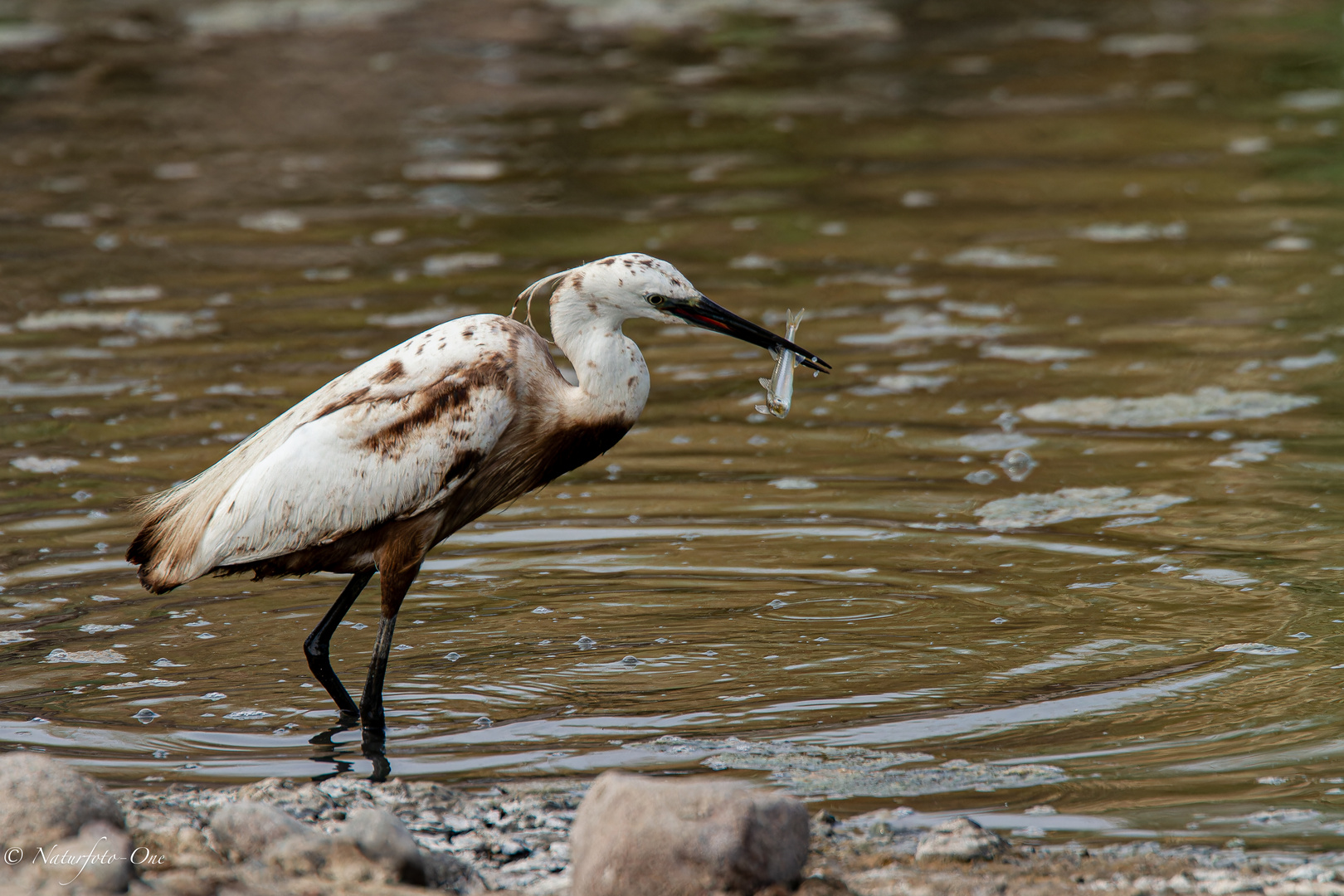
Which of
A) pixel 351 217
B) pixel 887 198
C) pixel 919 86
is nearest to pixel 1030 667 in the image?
pixel 887 198

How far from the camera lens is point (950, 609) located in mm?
6215

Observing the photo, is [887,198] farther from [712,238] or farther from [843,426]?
[843,426]

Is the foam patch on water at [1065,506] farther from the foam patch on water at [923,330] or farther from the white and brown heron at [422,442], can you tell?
the foam patch on water at [923,330]

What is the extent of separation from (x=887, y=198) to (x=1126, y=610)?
23.9 feet

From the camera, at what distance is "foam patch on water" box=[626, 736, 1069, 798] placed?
477 centimetres

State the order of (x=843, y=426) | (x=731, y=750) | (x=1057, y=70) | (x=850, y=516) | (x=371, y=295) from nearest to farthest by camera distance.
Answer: (x=731, y=750)
(x=850, y=516)
(x=843, y=426)
(x=371, y=295)
(x=1057, y=70)

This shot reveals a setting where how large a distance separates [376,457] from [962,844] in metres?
2.25

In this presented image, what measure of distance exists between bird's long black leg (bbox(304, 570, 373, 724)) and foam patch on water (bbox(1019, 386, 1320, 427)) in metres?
4.24

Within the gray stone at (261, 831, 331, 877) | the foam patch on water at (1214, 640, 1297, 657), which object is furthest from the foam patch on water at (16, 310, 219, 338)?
the foam patch on water at (1214, 640, 1297, 657)

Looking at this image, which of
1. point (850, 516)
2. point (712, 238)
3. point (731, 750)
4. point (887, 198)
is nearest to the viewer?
point (731, 750)

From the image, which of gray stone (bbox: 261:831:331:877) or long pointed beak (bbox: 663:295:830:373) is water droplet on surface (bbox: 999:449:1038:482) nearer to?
long pointed beak (bbox: 663:295:830:373)

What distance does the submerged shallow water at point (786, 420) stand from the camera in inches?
207

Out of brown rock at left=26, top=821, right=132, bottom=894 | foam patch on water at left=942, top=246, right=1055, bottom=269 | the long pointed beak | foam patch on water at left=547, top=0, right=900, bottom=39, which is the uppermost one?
foam patch on water at left=547, top=0, right=900, bottom=39

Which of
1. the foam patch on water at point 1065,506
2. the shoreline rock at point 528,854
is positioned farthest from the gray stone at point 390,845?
the foam patch on water at point 1065,506
